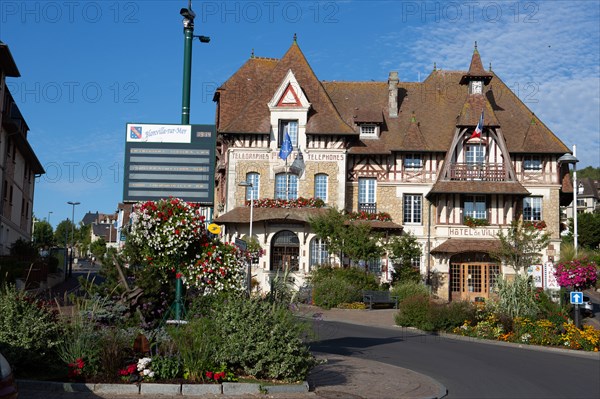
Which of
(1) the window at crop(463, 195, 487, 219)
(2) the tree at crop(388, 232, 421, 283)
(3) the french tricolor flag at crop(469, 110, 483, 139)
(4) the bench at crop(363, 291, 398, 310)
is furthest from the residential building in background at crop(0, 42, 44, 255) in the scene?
(1) the window at crop(463, 195, 487, 219)

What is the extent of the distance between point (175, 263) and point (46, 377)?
3595mm

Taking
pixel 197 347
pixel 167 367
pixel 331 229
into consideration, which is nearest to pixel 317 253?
pixel 331 229

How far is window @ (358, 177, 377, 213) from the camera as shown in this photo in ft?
125

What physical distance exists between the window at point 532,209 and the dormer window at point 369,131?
9186 millimetres

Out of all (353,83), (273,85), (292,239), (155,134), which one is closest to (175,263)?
(155,134)

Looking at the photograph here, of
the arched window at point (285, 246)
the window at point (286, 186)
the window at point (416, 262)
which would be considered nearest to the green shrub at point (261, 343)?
the arched window at point (285, 246)

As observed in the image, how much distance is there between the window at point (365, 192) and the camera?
3825cm

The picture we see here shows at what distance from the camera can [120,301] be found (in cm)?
1334

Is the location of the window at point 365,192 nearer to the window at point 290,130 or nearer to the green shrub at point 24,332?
the window at point 290,130

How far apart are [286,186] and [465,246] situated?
10.2 meters

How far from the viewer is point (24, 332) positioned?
35.7 feet

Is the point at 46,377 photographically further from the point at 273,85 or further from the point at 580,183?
the point at 580,183

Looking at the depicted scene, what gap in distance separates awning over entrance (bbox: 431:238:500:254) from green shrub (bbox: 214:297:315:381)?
25377mm

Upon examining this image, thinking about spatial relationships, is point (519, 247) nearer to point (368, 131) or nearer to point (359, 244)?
point (359, 244)
